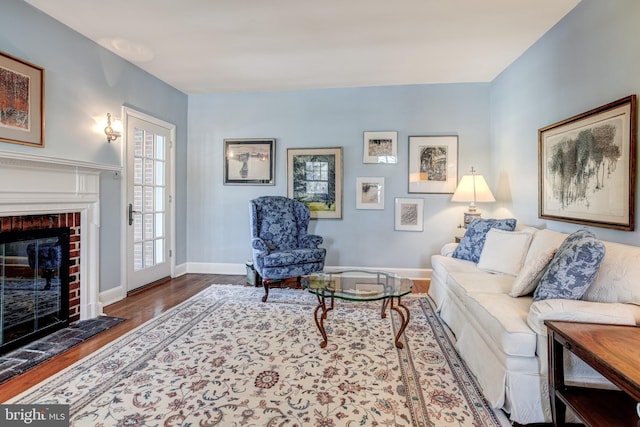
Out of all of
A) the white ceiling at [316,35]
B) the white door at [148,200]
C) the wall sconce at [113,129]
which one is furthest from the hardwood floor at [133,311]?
the white ceiling at [316,35]

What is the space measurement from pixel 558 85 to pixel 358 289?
249 cm

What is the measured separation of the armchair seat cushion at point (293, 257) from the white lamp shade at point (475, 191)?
1818mm

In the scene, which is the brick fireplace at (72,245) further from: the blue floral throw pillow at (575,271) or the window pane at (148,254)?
the blue floral throw pillow at (575,271)

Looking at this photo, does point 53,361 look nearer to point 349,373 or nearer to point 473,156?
point 349,373

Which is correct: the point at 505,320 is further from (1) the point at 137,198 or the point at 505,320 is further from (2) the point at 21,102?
(1) the point at 137,198

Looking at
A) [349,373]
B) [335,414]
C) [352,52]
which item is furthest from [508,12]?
[335,414]

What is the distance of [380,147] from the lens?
4.16 m

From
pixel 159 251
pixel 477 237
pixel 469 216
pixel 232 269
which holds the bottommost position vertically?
pixel 232 269

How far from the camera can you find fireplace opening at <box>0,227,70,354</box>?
88.2 inches

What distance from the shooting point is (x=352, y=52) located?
10.3 feet

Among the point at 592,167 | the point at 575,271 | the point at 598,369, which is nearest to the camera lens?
the point at 598,369

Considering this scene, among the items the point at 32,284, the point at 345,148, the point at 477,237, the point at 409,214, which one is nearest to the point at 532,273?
the point at 477,237

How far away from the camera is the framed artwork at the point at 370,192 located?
418 cm

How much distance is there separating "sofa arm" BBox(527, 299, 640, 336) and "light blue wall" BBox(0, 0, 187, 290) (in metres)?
3.66
